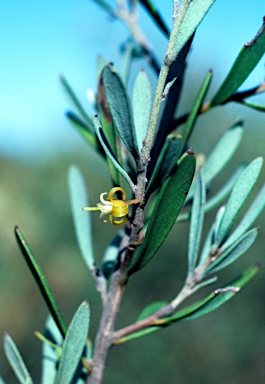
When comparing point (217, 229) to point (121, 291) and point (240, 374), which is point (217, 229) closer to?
point (121, 291)

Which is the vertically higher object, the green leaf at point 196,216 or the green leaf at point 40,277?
the green leaf at point 40,277

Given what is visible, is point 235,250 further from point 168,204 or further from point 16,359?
point 16,359

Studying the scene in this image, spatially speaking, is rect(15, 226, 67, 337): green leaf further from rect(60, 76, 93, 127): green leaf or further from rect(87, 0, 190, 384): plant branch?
rect(60, 76, 93, 127): green leaf

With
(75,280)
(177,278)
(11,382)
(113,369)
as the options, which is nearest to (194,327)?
(177,278)

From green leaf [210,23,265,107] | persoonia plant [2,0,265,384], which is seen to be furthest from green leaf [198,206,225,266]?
green leaf [210,23,265,107]

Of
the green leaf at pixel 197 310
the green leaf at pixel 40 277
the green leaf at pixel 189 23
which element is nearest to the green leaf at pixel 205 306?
the green leaf at pixel 197 310

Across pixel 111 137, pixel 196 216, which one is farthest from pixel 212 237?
pixel 111 137

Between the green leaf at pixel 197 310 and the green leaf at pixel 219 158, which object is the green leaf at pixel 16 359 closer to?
the green leaf at pixel 197 310
